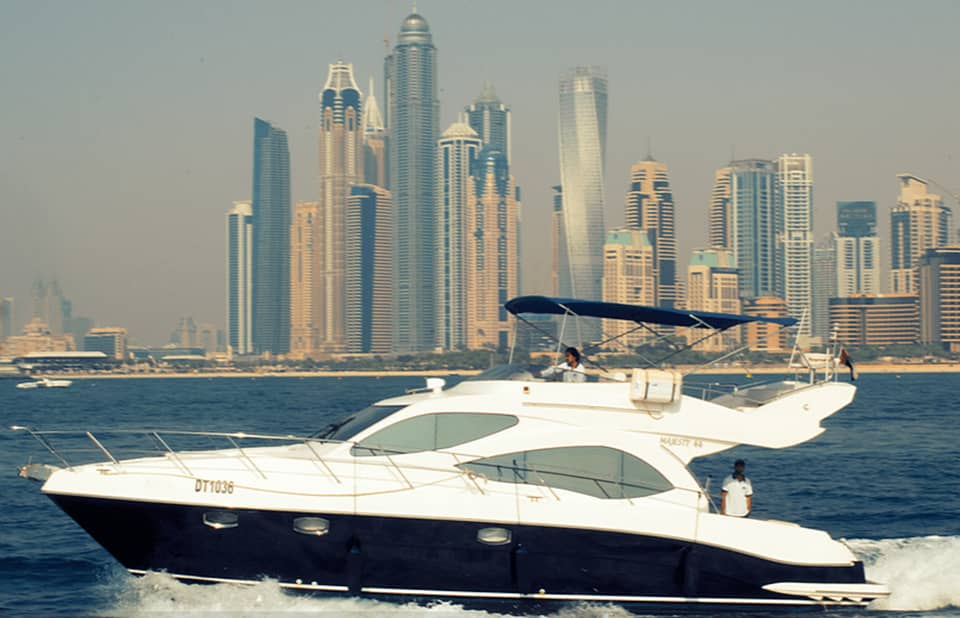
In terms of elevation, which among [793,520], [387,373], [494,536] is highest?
[494,536]

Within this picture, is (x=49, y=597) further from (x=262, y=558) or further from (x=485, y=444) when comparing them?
(x=485, y=444)

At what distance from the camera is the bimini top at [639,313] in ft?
47.5

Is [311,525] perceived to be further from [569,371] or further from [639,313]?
[639,313]

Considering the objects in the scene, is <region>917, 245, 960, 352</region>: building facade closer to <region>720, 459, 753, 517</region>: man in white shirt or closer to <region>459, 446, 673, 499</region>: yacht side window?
<region>720, 459, 753, 517</region>: man in white shirt

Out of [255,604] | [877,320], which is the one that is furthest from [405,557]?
[877,320]

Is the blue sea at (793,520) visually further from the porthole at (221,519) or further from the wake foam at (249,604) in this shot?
the porthole at (221,519)

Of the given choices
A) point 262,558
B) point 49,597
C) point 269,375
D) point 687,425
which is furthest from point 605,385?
point 269,375

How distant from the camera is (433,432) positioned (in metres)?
13.5

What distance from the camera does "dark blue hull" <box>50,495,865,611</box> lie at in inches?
497

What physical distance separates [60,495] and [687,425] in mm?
7014

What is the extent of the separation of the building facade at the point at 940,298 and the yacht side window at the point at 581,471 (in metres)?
178

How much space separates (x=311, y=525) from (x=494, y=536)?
6.34 ft

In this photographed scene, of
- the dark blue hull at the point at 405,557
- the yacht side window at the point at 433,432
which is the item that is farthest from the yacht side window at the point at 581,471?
the dark blue hull at the point at 405,557

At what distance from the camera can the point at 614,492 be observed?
1329 centimetres
